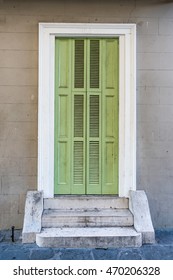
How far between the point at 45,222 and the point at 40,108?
1.63 meters

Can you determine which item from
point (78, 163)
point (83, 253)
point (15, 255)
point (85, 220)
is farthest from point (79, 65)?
point (15, 255)

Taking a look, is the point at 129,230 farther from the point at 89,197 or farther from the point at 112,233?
the point at 89,197

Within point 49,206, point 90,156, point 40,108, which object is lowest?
point 49,206

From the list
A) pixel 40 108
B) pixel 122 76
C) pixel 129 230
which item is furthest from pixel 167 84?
pixel 129 230

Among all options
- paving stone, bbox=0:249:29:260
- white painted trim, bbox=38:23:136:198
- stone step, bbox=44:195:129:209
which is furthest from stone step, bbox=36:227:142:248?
white painted trim, bbox=38:23:136:198

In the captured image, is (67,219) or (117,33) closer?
(67,219)

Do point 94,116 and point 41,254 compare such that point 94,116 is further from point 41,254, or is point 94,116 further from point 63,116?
point 41,254

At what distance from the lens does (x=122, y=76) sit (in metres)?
4.09

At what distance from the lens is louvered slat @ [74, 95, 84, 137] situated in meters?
4.14

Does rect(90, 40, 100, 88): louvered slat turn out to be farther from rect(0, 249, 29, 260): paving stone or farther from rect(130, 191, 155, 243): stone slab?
rect(0, 249, 29, 260): paving stone

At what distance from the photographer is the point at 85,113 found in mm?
4145

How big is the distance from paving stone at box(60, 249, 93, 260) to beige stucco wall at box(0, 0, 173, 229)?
1.13 metres

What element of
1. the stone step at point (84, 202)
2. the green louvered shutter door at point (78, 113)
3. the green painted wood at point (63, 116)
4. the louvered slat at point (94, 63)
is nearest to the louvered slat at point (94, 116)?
the green louvered shutter door at point (78, 113)

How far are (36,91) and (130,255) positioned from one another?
103 inches
